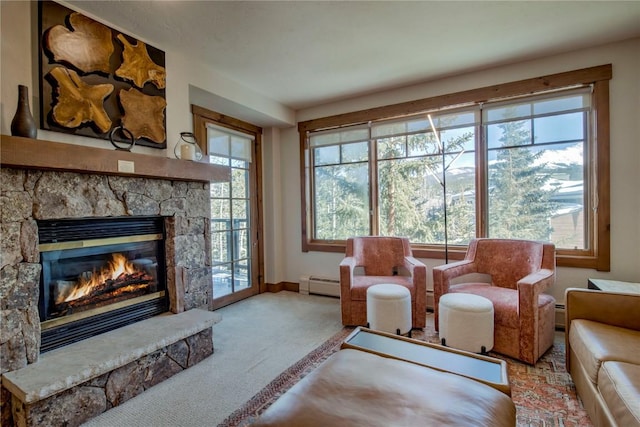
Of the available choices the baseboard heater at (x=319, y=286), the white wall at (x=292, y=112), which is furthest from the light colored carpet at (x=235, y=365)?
the white wall at (x=292, y=112)

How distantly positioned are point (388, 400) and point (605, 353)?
1.22 metres

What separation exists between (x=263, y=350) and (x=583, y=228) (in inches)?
124

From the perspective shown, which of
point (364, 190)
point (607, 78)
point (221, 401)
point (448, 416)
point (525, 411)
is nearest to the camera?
point (448, 416)

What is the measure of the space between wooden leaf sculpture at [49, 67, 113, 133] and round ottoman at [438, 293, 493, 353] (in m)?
2.96

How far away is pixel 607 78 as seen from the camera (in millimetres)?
2762

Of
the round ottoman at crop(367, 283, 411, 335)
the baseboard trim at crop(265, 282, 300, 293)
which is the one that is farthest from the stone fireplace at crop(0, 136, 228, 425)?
the baseboard trim at crop(265, 282, 300, 293)

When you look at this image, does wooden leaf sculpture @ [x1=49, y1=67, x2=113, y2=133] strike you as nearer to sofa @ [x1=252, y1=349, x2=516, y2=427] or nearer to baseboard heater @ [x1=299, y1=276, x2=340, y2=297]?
sofa @ [x1=252, y1=349, x2=516, y2=427]

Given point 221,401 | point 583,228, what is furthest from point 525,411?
point 583,228

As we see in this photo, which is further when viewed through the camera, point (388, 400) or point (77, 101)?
point (77, 101)

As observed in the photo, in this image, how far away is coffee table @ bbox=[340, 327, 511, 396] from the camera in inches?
57.3

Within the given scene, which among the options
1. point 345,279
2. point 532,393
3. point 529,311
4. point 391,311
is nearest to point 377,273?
point 345,279

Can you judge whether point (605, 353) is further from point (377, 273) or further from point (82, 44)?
point (82, 44)

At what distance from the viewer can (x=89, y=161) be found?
1.98 m

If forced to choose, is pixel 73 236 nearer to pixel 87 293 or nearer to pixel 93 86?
pixel 87 293
